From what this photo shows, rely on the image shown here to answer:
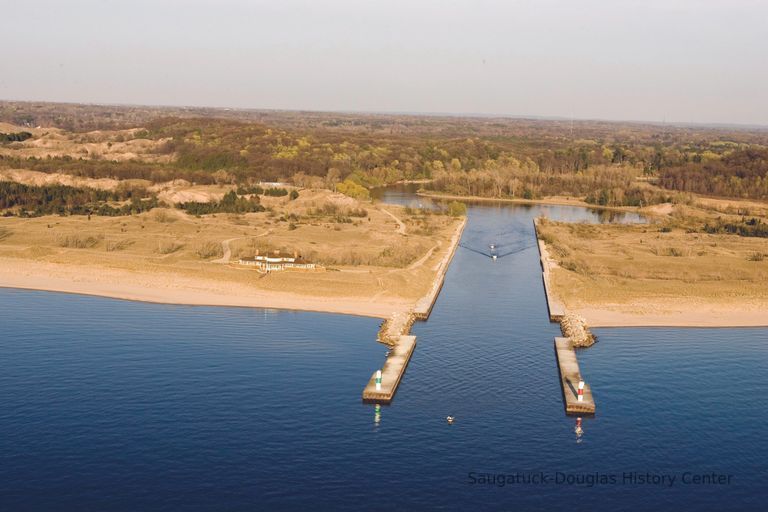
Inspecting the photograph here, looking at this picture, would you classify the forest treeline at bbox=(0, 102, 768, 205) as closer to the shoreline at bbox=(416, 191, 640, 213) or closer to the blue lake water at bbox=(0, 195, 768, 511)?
the shoreline at bbox=(416, 191, 640, 213)

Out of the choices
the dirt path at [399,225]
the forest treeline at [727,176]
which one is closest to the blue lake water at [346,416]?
the dirt path at [399,225]

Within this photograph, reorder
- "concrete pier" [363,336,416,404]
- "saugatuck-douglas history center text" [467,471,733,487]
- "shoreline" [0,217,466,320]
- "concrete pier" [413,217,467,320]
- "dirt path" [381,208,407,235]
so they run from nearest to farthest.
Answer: "saugatuck-douglas history center text" [467,471,733,487] < "concrete pier" [363,336,416,404] < "concrete pier" [413,217,467,320] < "shoreline" [0,217,466,320] < "dirt path" [381,208,407,235]

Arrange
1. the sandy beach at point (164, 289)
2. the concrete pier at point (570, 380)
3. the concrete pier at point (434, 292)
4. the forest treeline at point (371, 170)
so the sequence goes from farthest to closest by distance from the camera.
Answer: the forest treeline at point (371, 170) → the sandy beach at point (164, 289) → the concrete pier at point (434, 292) → the concrete pier at point (570, 380)

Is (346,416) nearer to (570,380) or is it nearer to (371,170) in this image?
(570,380)

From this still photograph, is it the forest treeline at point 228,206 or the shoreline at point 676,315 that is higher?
the forest treeline at point 228,206

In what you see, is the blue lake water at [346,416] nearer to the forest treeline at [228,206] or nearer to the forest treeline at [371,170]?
the forest treeline at [228,206]

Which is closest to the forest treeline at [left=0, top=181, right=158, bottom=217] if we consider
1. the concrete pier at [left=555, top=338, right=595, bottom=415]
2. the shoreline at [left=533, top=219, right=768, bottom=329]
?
the shoreline at [left=533, top=219, right=768, bottom=329]
